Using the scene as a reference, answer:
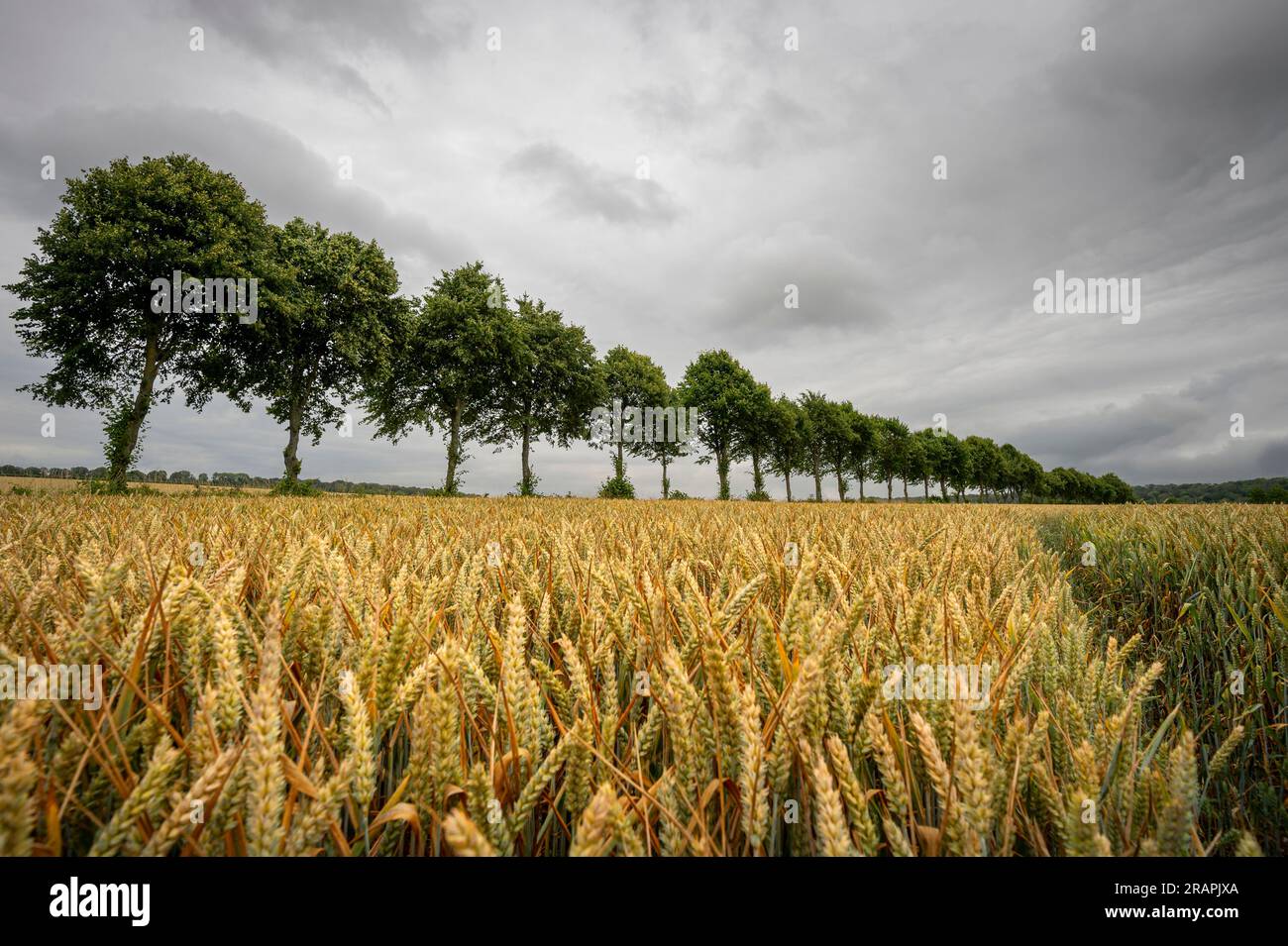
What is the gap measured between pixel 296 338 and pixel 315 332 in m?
1.10

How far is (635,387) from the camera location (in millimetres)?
43906

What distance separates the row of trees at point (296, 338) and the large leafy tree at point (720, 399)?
5.7 inches

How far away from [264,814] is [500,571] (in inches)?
57.8

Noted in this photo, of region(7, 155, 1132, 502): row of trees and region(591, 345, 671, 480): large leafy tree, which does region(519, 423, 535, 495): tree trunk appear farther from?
region(591, 345, 671, 480): large leafy tree

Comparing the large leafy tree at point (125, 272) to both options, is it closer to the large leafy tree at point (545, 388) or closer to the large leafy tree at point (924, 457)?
the large leafy tree at point (545, 388)

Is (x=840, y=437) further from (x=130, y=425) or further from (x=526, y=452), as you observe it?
(x=130, y=425)

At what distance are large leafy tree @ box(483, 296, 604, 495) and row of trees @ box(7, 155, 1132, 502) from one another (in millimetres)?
102

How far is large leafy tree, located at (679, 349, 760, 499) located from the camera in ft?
137

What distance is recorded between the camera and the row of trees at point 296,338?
19.7 m

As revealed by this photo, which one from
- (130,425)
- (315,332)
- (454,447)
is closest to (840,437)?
(454,447)

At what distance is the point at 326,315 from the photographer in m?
25.2

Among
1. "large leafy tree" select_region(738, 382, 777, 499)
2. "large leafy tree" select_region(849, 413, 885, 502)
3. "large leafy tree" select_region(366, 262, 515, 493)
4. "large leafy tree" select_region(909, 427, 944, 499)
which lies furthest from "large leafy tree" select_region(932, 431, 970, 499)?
"large leafy tree" select_region(366, 262, 515, 493)

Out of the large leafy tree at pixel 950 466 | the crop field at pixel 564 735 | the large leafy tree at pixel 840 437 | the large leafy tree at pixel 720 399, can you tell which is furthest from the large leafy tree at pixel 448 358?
the large leafy tree at pixel 950 466
